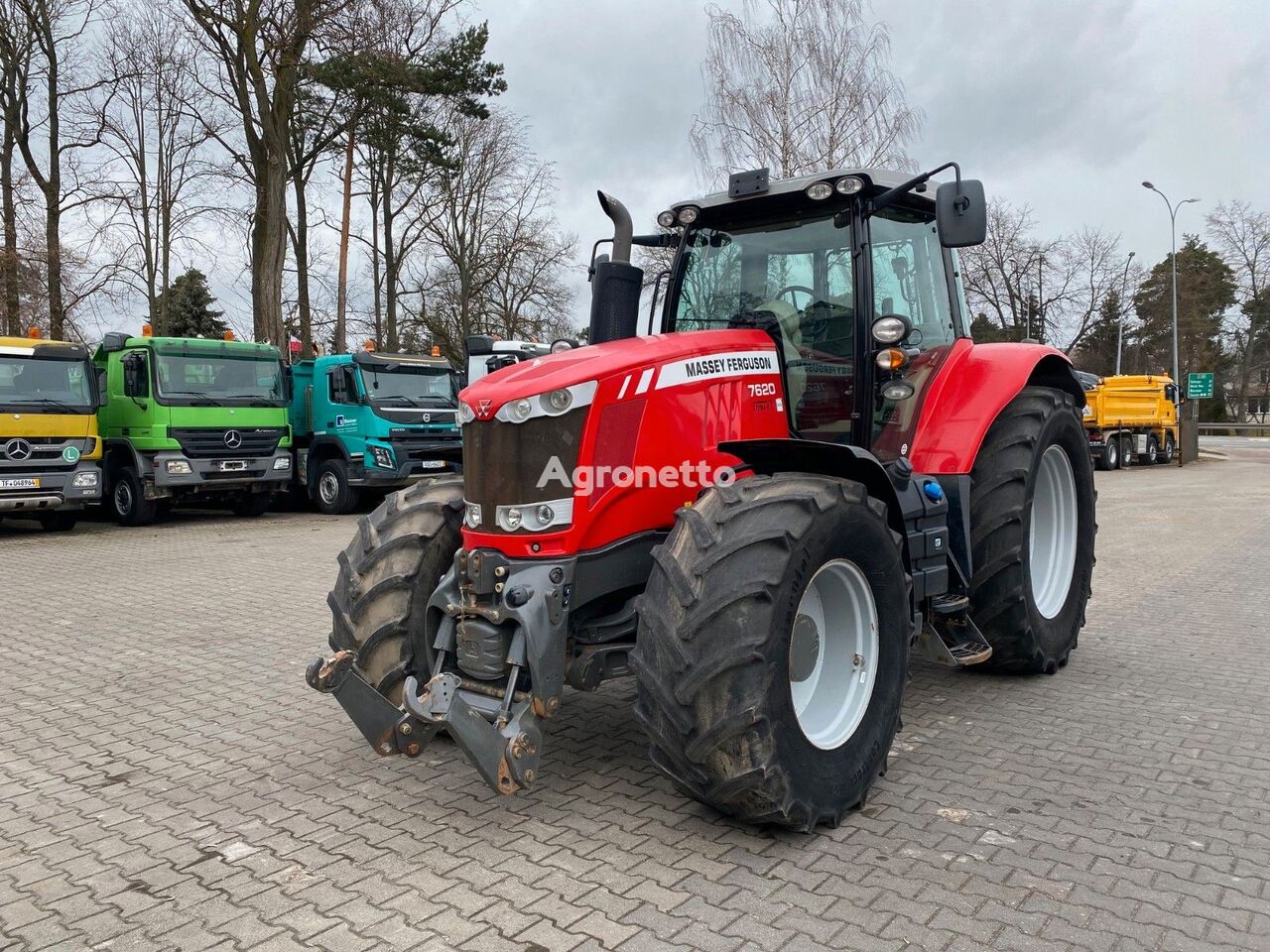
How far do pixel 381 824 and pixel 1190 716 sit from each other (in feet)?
12.4

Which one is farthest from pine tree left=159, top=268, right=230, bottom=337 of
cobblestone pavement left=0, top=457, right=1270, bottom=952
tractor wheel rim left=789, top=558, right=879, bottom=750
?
tractor wheel rim left=789, top=558, right=879, bottom=750

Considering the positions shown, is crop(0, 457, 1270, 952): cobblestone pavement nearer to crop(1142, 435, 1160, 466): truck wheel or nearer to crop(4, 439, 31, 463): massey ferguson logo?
crop(4, 439, 31, 463): massey ferguson logo

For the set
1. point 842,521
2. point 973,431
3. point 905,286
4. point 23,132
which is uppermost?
point 23,132

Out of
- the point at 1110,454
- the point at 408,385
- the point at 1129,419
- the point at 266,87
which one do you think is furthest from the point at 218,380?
the point at 1129,419

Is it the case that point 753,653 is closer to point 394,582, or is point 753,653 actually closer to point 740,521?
point 740,521

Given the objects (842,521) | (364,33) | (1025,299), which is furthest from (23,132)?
(1025,299)

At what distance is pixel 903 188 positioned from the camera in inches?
171

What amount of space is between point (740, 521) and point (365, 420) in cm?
1265

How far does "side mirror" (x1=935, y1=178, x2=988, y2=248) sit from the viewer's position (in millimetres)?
4090

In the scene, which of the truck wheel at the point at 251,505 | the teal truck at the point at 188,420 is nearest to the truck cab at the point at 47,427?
the teal truck at the point at 188,420

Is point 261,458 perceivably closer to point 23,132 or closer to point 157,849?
point 157,849

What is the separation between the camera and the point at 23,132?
22781mm

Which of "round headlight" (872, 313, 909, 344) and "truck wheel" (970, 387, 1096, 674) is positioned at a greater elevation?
"round headlight" (872, 313, 909, 344)

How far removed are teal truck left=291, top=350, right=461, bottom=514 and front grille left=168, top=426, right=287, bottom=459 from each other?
3.31 feet
